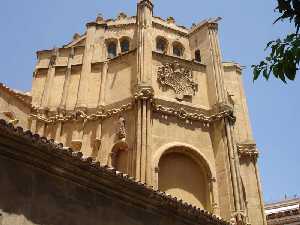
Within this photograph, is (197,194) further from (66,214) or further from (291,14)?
(291,14)

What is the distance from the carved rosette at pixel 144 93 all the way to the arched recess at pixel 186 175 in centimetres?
240

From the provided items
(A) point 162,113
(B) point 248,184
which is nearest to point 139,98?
(A) point 162,113

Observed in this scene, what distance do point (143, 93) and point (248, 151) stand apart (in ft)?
23.5

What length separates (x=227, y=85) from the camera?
85.8ft

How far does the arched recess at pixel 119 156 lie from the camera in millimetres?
19781

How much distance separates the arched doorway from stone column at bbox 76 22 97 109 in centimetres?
528

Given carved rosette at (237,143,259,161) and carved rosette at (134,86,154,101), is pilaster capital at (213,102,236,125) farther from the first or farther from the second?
carved rosette at (134,86,154,101)

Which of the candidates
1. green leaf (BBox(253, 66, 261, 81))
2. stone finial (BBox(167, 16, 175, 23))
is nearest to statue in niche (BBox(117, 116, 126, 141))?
stone finial (BBox(167, 16, 175, 23))

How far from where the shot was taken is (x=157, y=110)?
810 inches

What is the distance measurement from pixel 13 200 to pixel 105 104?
13416 millimetres

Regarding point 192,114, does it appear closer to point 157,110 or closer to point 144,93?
point 157,110

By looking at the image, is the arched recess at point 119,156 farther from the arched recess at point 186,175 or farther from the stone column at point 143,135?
the arched recess at point 186,175

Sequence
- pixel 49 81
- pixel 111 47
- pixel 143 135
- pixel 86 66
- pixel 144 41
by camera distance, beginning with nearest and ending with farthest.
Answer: pixel 143 135 < pixel 144 41 < pixel 86 66 < pixel 49 81 < pixel 111 47

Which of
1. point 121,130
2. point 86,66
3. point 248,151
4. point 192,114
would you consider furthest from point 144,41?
point 248,151
